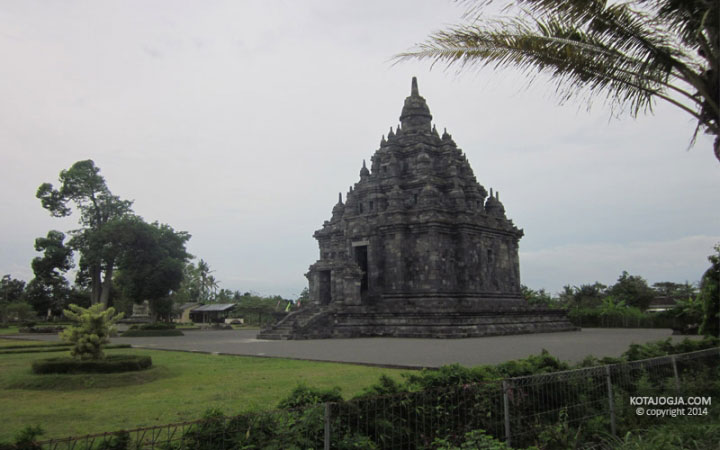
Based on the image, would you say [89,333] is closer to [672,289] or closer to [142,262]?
[142,262]

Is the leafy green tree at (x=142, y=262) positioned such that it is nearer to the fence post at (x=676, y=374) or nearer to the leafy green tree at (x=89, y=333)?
the leafy green tree at (x=89, y=333)

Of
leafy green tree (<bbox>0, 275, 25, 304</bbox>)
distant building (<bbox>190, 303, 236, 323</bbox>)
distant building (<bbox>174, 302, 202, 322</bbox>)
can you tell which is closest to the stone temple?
distant building (<bbox>190, 303, 236, 323</bbox>)

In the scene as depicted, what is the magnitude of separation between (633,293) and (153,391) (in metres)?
46.3

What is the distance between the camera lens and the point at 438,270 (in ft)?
89.7

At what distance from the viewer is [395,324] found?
25.9 metres

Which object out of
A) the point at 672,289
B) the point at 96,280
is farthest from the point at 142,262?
the point at 672,289

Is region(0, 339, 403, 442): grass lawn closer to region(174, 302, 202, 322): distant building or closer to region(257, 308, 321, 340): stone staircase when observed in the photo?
region(257, 308, 321, 340): stone staircase

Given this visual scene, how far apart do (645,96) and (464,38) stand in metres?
3.30

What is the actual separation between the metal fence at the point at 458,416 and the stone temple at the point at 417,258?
52.0 feet

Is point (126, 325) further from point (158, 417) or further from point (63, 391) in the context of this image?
point (158, 417)

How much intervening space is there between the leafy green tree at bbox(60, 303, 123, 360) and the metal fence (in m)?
6.27

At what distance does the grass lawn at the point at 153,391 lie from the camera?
7808 mm

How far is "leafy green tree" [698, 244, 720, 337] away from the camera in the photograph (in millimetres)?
15711

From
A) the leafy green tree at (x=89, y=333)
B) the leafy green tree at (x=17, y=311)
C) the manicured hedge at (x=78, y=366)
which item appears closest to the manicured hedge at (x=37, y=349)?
the leafy green tree at (x=89, y=333)
